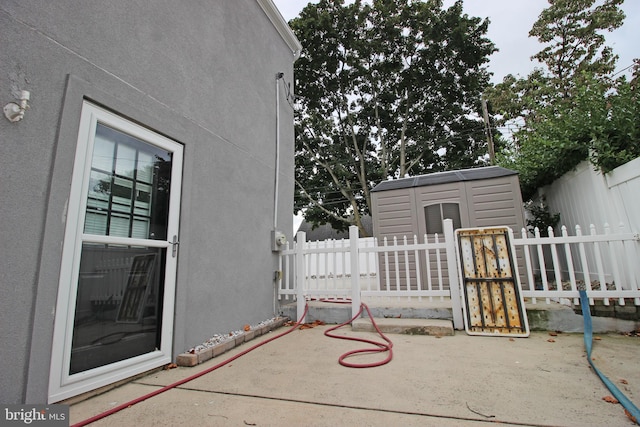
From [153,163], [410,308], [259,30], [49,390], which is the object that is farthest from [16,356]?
[259,30]

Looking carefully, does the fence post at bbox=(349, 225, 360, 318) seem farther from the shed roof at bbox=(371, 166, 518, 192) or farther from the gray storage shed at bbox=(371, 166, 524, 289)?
the shed roof at bbox=(371, 166, 518, 192)

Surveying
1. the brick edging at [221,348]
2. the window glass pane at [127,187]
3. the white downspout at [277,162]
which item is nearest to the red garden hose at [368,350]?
the brick edging at [221,348]

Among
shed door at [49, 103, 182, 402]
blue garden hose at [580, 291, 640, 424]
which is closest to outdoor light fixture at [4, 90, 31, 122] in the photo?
shed door at [49, 103, 182, 402]

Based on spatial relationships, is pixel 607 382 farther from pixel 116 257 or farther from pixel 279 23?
pixel 279 23

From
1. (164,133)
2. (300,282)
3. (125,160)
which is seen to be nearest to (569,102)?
(300,282)

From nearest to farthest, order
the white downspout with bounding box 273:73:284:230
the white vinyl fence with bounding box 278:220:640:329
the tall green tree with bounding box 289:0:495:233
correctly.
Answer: the white vinyl fence with bounding box 278:220:640:329
the white downspout with bounding box 273:73:284:230
the tall green tree with bounding box 289:0:495:233

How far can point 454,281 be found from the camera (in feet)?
11.3

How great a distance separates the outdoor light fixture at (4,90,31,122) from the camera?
151 cm

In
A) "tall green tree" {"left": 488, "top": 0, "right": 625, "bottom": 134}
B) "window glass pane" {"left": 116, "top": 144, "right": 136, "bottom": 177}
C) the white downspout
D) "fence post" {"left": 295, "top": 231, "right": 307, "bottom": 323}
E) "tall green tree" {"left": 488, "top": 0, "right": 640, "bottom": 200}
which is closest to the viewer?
"window glass pane" {"left": 116, "top": 144, "right": 136, "bottom": 177}

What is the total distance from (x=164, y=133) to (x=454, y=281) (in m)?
3.45

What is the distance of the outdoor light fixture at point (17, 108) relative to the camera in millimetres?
1508

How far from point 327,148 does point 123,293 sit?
12.0m

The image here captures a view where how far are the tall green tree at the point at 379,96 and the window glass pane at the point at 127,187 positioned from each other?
428 inches

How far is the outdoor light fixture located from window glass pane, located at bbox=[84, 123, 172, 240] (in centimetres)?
44
